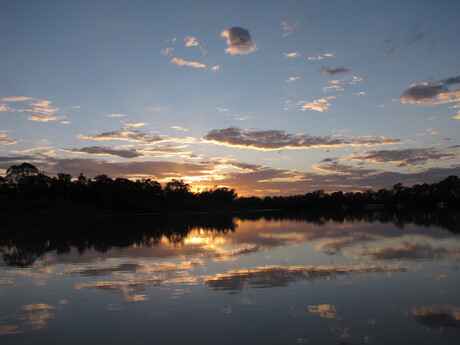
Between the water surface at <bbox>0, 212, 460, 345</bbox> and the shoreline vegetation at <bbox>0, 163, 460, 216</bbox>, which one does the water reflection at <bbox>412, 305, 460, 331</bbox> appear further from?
the shoreline vegetation at <bbox>0, 163, 460, 216</bbox>

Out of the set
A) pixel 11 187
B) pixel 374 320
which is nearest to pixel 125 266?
pixel 374 320

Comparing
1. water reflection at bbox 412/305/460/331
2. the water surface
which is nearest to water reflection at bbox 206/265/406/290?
the water surface

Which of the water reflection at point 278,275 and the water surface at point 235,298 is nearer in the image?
the water surface at point 235,298

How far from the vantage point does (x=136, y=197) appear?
102 metres

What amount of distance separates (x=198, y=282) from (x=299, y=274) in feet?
12.2

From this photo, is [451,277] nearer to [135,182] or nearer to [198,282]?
[198,282]

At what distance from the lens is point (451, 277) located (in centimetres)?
1248

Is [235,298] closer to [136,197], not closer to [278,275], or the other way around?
[278,275]

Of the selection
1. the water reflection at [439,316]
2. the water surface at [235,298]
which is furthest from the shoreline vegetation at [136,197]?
the water reflection at [439,316]

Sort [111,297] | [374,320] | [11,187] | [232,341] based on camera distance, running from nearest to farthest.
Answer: [232,341]
[374,320]
[111,297]
[11,187]

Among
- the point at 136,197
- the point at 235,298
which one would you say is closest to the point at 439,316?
the point at 235,298

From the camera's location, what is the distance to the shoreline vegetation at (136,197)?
3142 inches

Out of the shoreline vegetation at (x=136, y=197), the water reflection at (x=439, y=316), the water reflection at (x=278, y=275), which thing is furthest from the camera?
the shoreline vegetation at (x=136, y=197)

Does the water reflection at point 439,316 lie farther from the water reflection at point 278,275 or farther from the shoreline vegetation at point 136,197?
the shoreline vegetation at point 136,197
